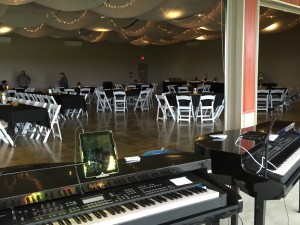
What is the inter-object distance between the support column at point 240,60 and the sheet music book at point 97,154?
4.31m

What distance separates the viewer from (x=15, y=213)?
145 centimetres

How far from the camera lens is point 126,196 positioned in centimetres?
169

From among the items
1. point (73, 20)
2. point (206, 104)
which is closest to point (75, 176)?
point (206, 104)

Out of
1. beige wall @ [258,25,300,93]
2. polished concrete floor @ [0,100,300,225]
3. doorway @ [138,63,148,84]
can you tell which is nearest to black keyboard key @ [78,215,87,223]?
polished concrete floor @ [0,100,300,225]

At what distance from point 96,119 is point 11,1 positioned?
411cm

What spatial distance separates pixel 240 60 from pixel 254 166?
11.1ft

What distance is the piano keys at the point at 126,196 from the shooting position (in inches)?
58.4

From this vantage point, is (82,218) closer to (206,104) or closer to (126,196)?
(126,196)

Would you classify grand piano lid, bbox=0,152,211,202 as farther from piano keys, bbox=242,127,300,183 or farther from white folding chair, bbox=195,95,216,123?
white folding chair, bbox=195,95,216,123

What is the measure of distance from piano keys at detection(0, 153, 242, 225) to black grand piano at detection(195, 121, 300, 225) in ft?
1.70

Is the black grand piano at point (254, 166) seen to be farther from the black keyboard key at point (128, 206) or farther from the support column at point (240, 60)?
the support column at point (240, 60)

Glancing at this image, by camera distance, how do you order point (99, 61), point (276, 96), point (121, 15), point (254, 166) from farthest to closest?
point (99, 61) → point (276, 96) → point (121, 15) → point (254, 166)

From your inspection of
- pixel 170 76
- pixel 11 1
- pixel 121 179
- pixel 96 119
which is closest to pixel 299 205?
pixel 121 179

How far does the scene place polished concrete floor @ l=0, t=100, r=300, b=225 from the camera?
3.54 meters
